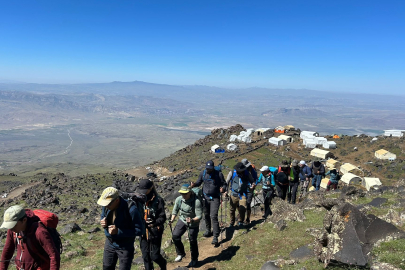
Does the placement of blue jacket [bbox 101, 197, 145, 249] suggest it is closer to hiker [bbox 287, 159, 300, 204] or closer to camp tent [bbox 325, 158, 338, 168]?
hiker [bbox 287, 159, 300, 204]

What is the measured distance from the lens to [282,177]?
420 inches

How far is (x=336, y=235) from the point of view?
5648 mm

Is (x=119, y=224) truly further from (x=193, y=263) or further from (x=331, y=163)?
(x=331, y=163)

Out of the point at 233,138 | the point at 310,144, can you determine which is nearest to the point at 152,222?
the point at 310,144

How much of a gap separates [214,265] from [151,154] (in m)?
154

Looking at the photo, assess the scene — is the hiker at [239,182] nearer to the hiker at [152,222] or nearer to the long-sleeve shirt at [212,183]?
the long-sleeve shirt at [212,183]

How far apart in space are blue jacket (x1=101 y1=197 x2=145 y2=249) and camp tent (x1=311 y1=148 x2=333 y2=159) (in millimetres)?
39492

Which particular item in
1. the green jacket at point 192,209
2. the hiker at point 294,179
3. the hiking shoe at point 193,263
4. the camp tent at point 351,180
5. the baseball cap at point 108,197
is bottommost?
the camp tent at point 351,180

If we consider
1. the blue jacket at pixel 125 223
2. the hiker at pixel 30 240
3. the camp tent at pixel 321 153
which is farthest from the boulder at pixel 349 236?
the camp tent at pixel 321 153

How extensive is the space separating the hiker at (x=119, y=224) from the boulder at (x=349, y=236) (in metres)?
3.87

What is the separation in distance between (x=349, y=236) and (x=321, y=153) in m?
37.3

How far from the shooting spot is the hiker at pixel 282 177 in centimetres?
1068

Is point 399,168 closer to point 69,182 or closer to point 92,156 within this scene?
point 69,182

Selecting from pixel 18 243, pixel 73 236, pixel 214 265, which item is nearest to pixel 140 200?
pixel 18 243
